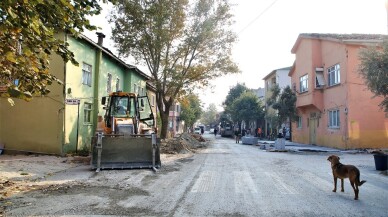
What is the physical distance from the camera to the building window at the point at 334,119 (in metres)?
27.0

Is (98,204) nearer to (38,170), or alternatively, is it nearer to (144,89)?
(38,170)

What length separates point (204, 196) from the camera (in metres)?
8.77

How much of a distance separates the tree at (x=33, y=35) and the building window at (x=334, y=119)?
76.2 ft

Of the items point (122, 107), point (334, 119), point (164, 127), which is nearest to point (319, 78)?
point (334, 119)

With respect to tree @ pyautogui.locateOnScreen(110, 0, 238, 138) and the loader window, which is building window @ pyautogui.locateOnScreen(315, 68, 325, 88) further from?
the loader window

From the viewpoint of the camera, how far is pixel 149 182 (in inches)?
433

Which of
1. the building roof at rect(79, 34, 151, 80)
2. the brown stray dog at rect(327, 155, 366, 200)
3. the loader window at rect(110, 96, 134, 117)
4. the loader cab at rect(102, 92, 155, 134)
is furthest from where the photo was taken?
the building roof at rect(79, 34, 151, 80)

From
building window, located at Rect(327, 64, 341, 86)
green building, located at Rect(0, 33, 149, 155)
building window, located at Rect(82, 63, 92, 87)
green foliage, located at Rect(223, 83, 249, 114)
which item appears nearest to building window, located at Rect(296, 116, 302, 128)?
building window, located at Rect(327, 64, 341, 86)

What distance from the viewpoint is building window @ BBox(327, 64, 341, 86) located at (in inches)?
1057

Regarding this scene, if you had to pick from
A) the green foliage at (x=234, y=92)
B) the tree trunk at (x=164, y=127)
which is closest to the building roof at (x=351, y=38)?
the tree trunk at (x=164, y=127)

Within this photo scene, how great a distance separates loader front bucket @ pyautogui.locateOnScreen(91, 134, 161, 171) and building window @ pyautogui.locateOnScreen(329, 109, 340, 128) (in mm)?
17247

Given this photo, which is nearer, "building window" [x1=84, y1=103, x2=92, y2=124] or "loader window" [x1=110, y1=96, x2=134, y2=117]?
"loader window" [x1=110, y1=96, x2=134, y2=117]

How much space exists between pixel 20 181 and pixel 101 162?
3131 mm

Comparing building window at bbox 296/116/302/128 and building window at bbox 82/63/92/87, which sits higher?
building window at bbox 82/63/92/87
